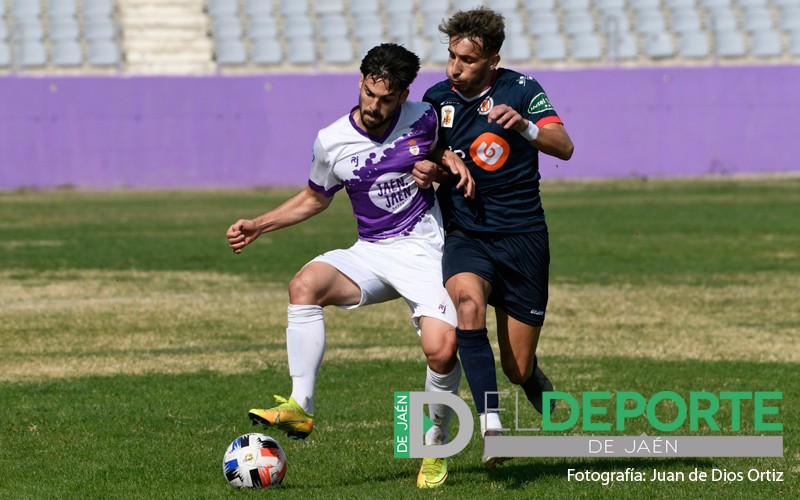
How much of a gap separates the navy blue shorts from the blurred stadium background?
75.4 ft

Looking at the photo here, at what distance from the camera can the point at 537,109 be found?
6.81 metres

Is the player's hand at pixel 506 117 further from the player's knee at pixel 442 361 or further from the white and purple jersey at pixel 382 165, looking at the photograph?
the player's knee at pixel 442 361

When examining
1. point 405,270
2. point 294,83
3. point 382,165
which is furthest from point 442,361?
point 294,83

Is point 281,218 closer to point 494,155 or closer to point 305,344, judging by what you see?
point 305,344

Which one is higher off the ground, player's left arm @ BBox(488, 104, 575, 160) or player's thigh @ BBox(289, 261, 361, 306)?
player's left arm @ BBox(488, 104, 575, 160)

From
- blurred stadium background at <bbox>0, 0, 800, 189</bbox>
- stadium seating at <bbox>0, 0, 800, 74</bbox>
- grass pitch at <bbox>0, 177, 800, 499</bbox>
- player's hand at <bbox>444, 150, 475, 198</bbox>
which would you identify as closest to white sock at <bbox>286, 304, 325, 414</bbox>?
grass pitch at <bbox>0, 177, 800, 499</bbox>

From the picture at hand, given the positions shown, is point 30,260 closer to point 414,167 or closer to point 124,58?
point 414,167

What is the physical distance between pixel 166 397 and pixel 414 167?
333 centimetres

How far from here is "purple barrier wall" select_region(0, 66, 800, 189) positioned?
3009cm

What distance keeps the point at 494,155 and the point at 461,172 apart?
36 centimetres

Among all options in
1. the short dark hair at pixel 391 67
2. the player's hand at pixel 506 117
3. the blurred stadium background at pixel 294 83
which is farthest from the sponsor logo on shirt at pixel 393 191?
the blurred stadium background at pixel 294 83

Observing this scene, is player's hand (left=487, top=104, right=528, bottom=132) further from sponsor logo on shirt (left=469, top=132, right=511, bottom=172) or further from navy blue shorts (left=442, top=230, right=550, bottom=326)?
navy blue shorts (left=442, top=230, right=550, bottom=326)

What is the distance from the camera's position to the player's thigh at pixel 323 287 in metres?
6.68

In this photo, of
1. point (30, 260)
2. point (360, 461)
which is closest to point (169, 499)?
point (360, 461)
